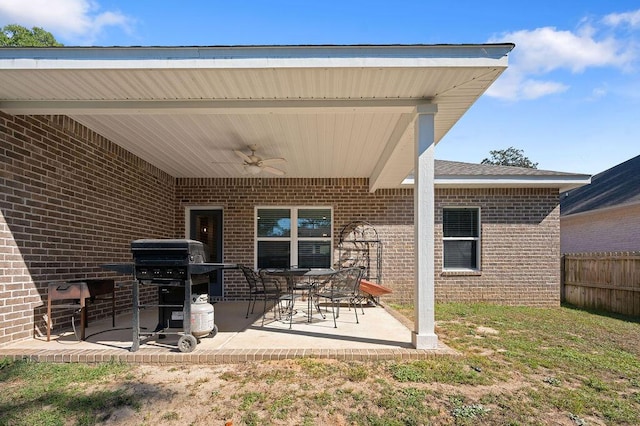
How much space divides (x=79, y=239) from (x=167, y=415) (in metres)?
3.68

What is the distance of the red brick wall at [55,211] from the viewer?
4.24 m

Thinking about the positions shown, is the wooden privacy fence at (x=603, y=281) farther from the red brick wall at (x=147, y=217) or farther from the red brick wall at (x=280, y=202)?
the red brick wall at (x=280, y=202)

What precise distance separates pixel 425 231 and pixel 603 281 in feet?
22.6

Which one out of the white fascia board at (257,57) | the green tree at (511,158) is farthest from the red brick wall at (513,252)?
the green tree at (511,158)

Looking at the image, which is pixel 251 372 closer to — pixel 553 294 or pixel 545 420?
pixel 545 420

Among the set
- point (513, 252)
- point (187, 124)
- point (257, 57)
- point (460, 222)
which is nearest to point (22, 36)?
point (187, 124)

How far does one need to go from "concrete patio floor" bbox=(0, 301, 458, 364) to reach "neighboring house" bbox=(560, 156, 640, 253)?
887cm

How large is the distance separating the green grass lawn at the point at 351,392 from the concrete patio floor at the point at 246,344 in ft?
0.44

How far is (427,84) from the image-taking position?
3822 mm

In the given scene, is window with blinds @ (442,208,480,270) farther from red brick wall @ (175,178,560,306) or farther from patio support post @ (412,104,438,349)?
patio support post @ (412,104,438,349)

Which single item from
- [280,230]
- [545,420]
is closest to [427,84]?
[545,420]

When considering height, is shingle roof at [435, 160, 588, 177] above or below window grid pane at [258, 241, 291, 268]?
above

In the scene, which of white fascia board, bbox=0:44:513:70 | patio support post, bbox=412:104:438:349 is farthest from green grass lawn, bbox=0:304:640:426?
white fascia board, bbox=0:44:513:70

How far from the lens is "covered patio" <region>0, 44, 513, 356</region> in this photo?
3449mm
